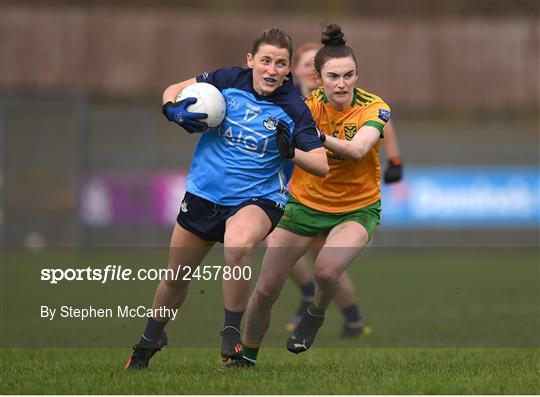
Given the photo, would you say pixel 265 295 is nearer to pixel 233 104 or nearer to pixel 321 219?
pixel 321 219

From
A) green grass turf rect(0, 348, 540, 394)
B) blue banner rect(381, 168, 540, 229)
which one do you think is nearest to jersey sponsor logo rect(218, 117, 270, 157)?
green grass turf rect(0, 348, 540, 394)

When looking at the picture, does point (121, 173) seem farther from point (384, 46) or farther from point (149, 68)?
point (384, 46)

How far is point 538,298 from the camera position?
12586 millimetres

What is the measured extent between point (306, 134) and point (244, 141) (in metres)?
0.38

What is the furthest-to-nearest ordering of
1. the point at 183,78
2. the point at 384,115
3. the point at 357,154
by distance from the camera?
the point at 183,78
the point at 384,115
the point at 357,154

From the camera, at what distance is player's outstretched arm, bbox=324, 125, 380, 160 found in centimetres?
657

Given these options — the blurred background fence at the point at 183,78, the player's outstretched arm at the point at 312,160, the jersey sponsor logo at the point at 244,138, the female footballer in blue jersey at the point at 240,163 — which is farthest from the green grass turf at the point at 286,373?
the blurred background fence at the point at 183,78

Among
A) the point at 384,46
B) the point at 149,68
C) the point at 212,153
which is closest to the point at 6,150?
the point at 149,68

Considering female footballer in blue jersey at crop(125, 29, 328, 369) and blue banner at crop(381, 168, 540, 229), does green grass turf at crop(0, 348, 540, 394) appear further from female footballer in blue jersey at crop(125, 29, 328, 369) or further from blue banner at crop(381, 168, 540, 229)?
blue banner at crop(381, 168, 540, 229)

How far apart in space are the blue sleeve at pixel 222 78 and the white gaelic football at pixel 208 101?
14cm

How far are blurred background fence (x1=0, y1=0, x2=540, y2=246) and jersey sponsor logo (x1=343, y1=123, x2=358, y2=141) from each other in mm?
13260

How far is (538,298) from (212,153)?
712cm

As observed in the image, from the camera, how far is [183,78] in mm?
25156

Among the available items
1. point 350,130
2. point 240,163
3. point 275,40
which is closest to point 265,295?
point 240,163
